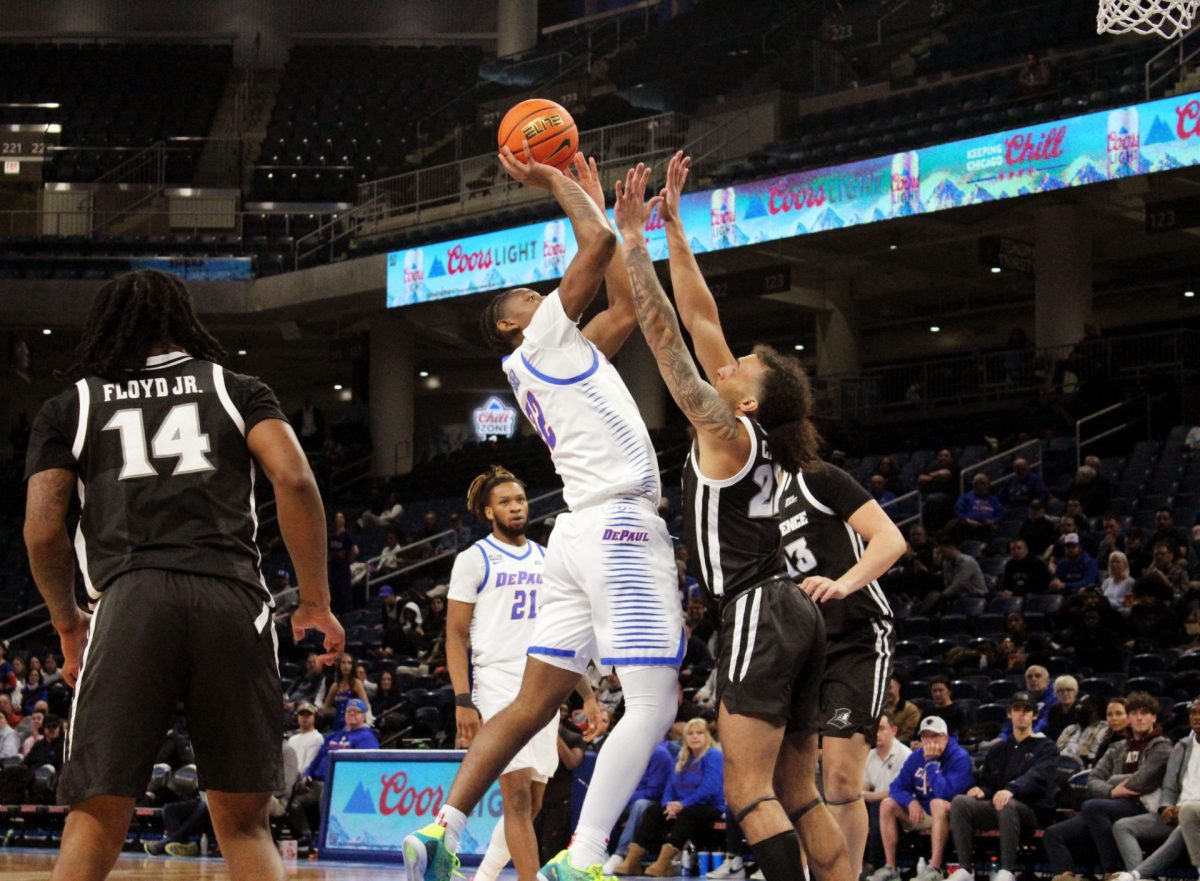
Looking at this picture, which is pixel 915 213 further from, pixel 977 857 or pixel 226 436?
pixel 226 436

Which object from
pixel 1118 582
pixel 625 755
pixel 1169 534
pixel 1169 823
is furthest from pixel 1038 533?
pixel 625 755

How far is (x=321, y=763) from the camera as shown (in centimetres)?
1565

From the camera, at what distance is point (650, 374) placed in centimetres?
3075

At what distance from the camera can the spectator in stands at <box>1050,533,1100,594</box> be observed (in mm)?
16203

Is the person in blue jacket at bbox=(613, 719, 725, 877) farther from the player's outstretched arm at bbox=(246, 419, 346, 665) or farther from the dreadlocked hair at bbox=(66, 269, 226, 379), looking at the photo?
the dreadlocked hair at bbox=(66, 269, 226, 379)

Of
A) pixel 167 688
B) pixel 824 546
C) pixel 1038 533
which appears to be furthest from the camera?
pixel 1038 533

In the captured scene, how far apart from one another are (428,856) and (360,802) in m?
8.64

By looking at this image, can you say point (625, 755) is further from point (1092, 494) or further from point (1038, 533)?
point (1092, 494)

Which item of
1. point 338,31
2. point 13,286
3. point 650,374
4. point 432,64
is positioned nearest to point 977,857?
point 650,374

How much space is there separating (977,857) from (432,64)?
105ft

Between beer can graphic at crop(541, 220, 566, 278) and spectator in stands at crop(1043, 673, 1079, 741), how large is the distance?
51.1 feet

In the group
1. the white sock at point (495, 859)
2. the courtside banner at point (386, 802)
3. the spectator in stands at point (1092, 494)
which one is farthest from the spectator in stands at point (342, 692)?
the white sock at point (495, 859)

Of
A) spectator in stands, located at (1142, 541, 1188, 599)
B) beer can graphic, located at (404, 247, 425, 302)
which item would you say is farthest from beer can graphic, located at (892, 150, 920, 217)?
beer can graphic, located at (404, 247, 425, 302)

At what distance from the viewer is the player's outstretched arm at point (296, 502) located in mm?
4285
